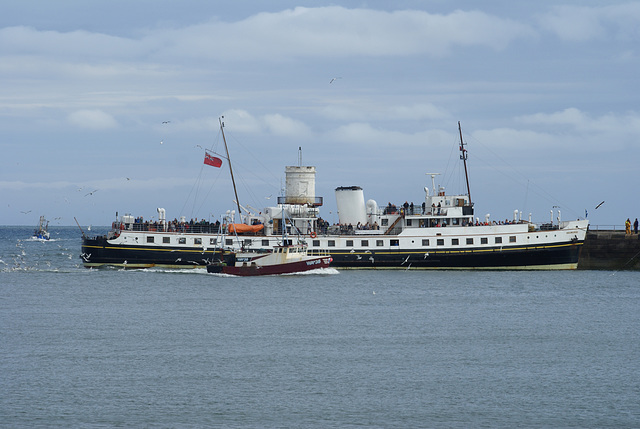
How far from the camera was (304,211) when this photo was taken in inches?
3100

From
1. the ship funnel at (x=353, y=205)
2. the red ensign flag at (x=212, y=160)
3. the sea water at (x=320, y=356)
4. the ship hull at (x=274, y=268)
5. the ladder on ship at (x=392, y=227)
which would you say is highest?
the red ensign flag at (x=212, y=160)

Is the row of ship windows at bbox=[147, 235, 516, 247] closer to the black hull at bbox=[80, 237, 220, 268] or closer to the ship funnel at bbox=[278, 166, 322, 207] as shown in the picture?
the black hull at bbox=[80, 237, 220, 268]

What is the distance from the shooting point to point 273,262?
71.9 m

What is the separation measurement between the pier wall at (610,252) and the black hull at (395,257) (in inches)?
Result: 217

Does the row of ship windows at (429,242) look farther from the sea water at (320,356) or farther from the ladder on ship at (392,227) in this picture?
the sea water at (320,356)

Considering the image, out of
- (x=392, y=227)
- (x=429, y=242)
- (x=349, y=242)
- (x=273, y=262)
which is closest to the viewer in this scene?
(x=273, y=262)

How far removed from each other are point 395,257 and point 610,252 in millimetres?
20921

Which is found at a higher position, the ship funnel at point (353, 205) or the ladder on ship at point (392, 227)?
the ship funnel at point (353, 205)

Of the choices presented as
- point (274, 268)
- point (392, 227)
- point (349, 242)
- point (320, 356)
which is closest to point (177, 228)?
point (274, 268)

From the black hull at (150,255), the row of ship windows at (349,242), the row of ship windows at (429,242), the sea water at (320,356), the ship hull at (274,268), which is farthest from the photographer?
the black hull at (150,255)

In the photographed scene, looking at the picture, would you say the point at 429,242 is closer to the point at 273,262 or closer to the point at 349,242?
the point at 349,242

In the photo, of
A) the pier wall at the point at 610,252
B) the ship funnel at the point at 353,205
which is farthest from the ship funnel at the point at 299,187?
the pier wall at the point at 610,252

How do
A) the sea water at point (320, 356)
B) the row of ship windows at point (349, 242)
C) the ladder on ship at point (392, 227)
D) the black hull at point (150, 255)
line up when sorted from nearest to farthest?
the sea water at point (320, 356) → the row of ship windows at point (349, 242) → the black hull at point (150, 255) → the ladder on ship at point (392, 227)

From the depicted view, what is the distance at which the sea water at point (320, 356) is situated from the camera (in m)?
28.9
